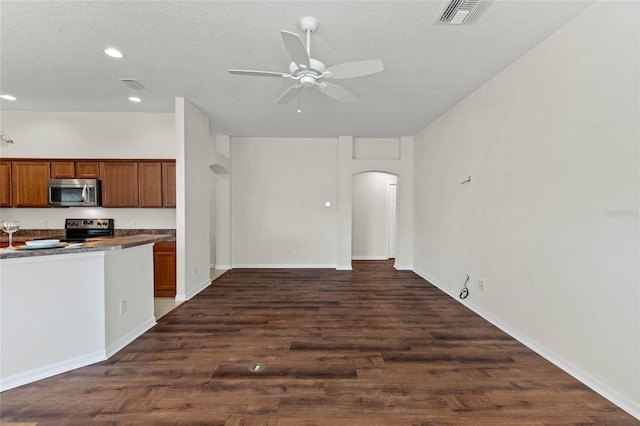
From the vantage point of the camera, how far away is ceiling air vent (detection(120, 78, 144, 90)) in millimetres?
3160

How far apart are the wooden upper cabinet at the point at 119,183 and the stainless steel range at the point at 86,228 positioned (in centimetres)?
36

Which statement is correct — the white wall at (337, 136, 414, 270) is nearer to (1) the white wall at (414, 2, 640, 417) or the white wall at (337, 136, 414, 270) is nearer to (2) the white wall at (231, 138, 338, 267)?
(2) the white wall at (231, 138, 338, 267)

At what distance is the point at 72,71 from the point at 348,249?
5087 millimetres

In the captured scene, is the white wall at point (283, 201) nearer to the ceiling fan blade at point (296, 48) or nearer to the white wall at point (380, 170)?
the white wall at point (380, 170)


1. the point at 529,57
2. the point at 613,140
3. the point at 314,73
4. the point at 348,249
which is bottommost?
the point at 348,249

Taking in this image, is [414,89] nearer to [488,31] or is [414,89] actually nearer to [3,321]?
[488,31]

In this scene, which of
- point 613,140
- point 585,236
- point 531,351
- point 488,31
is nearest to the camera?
point 613,140

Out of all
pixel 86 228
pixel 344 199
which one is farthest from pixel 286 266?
pixel 86 228

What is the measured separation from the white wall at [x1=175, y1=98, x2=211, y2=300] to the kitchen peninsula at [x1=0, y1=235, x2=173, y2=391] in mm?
1147

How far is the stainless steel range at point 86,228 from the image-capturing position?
4.23m

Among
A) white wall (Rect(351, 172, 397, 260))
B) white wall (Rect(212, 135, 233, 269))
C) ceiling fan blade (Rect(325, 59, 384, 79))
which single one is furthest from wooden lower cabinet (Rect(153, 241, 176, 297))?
white wall (Rect(351, 172, 397, 260))

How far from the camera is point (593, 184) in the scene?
6.50 feet

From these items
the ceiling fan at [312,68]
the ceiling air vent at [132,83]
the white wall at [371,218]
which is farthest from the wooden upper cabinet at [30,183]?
the white wall at [371,218]

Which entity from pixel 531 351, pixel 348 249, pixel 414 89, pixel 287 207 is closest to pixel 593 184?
pixel 531 351
